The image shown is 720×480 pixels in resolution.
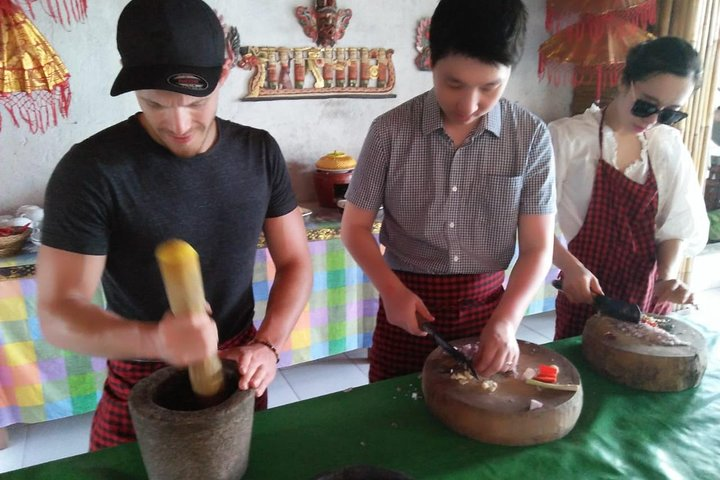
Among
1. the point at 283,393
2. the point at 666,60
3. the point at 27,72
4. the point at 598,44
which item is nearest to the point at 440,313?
the point at 666,60

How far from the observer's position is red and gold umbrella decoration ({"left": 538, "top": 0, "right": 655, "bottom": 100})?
3020mm

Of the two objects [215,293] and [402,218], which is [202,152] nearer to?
[215,293]

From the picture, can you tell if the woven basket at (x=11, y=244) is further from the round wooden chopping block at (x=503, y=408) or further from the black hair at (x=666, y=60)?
the black hair at (x=666, y=60)

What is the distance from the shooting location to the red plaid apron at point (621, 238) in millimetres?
1681

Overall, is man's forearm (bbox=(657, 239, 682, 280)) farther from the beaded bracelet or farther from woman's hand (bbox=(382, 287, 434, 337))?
the beaded bracelet

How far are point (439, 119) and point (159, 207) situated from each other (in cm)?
68

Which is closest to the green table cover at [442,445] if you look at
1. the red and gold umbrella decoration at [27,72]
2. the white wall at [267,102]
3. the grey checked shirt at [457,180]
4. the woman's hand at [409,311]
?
the woman's hand at [409,311]

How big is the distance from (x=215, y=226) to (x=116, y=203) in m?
0.19

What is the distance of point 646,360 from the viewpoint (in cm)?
114

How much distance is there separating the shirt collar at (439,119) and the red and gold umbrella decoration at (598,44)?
208 cm

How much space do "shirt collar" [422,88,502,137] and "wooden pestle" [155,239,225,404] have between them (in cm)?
76

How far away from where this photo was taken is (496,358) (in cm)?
106

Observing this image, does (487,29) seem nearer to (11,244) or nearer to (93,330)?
(93,330)

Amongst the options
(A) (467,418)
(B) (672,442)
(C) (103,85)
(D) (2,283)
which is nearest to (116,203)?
(A) (467,418)
